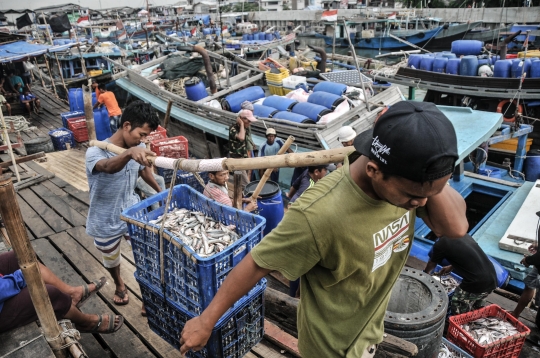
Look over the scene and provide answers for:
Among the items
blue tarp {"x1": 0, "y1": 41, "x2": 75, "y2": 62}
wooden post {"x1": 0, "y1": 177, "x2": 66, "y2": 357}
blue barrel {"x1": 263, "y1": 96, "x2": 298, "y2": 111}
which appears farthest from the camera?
blue tarp {"x1": 0, "y1": 41, "x2": 75, "y2": 62}

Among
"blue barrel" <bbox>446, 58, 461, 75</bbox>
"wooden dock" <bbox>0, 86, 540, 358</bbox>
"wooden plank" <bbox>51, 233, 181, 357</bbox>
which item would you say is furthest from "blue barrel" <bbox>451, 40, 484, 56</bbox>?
"wooden plank" <bbox>51, 233, 181, 357</bbox>

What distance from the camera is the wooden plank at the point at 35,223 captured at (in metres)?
5.37

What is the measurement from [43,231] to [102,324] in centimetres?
276

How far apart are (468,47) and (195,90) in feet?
42.5

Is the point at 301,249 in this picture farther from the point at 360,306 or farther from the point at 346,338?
the point at 346,338

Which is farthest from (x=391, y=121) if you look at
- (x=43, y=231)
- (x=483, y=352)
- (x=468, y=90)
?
(x=468, y=90)

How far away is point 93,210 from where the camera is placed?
361cm

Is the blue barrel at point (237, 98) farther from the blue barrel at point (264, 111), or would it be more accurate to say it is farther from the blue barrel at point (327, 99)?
the blue barrel at point (327, 99)

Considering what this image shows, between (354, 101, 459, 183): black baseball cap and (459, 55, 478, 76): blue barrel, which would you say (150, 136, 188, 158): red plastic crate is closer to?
(354, 101, 459, 183): black baseball cap

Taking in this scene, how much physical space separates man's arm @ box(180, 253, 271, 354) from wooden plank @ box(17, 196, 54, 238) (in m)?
4.50

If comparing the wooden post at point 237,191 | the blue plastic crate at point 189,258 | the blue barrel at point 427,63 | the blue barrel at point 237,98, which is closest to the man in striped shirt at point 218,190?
the wooden post at point 237,191

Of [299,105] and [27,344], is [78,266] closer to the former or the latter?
[27,344]

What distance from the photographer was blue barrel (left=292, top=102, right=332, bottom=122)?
8289mm

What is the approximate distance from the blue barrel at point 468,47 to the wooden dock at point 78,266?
14.4 metres
